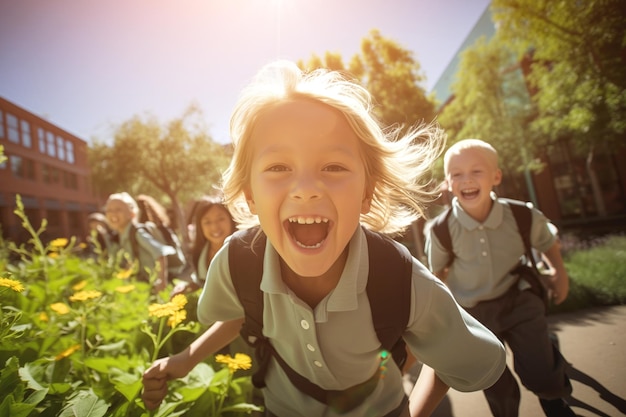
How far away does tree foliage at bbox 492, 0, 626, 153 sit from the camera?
2342 mm

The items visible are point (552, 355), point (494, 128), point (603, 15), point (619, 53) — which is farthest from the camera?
point (494, 128)

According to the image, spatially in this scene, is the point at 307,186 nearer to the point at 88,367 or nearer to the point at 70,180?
the point at 88,367

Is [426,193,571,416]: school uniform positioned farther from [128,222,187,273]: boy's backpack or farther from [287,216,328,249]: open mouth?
[128,222,187,273]: boy's backpack

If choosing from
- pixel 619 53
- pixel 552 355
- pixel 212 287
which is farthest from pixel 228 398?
pixel 619 53

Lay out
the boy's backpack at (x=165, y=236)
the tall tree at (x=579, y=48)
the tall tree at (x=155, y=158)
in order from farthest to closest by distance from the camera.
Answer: the tall tree at (x=155, y=158) < the boy's backpack at (x=165, y=236) < the tall tree at (x=579, y=48)

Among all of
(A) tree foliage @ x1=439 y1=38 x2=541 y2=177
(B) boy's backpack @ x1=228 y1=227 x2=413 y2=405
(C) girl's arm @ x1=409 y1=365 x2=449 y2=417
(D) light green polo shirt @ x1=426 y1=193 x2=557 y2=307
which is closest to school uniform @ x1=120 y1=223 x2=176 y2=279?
(B) boy's backpack @ x1=228 y1=227 x2=413 y2=405

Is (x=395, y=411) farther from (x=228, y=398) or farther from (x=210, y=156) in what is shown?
(x=210, y=156)

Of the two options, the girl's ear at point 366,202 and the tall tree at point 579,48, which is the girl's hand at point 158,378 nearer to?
the girl's ear at point 366,202

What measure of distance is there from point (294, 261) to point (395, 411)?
785mm

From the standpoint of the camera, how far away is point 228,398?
1338mm

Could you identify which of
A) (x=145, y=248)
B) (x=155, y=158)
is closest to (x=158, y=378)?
(x=145, y=248)

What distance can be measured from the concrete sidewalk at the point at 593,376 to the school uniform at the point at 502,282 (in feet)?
0.50

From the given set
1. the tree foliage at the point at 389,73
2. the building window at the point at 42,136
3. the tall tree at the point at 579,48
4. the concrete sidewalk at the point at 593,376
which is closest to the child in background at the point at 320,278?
the concrete sidewalk at the point at 593,376

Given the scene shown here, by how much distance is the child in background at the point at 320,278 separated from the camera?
962 mm
